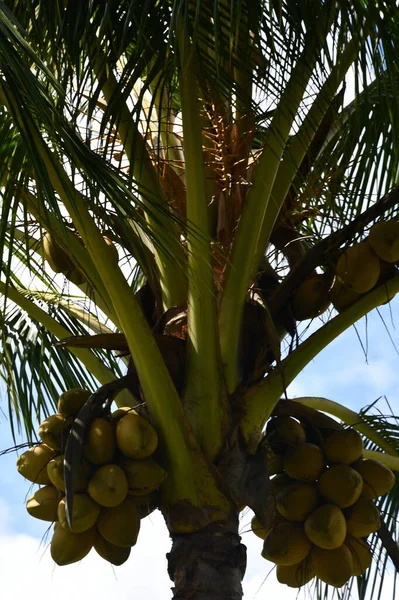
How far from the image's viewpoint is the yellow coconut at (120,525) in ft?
8.99

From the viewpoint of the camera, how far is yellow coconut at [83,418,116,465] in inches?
109

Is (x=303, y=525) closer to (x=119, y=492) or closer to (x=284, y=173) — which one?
(x=119, y=492)

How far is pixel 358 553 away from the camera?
300 cm

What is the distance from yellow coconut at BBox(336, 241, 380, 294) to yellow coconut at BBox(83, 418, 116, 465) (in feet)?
2.91

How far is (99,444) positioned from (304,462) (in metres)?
0.68

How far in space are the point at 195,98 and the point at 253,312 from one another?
0.70m

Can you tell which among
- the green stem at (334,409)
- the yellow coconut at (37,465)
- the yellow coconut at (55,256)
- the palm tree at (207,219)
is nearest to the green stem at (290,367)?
the palm tree at (207,219)

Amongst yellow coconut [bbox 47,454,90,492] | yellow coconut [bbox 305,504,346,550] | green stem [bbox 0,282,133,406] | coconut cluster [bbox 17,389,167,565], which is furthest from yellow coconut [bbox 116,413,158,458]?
yellow coconut [bbox 305,504,346,550]

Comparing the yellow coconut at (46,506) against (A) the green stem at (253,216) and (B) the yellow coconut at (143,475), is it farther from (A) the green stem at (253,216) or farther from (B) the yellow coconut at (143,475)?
(A) the green stem at (253,216)

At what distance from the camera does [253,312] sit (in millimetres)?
3049

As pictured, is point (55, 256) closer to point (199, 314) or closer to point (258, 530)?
point (199, 314)

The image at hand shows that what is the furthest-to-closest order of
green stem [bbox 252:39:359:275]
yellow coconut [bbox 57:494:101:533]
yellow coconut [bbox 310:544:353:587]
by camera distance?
green stem [bbox 252:39:359:275], yellow coconut [bbox 310:544:353:587], yellow coconut [bbox 57:494:101:533]

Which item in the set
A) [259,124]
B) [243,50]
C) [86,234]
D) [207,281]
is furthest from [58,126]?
[259,124]

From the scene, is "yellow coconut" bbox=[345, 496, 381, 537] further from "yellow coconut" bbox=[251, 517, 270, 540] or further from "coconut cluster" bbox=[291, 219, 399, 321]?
"coconut cluster" bbox=[291, 219, 399, 321]
